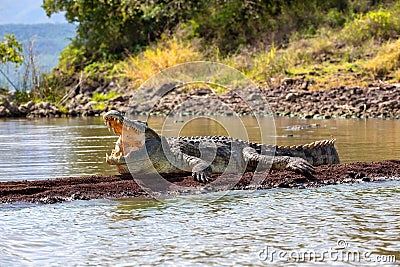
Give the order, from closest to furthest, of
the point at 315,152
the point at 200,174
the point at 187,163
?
the point at 200,174 < the point at 187,163 < the point at 315,152

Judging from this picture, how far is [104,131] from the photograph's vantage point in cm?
1550

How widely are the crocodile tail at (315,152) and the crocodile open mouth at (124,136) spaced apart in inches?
62.2

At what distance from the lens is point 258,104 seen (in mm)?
22062

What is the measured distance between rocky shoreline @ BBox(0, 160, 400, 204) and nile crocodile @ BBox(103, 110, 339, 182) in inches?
6.6

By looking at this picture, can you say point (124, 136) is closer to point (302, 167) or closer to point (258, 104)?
point (302, 167)

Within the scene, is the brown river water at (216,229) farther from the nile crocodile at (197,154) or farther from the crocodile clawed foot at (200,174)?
the nile crocodile at (197,154)

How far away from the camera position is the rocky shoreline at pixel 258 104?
704 inches

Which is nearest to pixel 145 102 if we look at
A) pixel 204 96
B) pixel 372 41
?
pixel 204 96

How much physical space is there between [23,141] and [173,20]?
19.9 meters

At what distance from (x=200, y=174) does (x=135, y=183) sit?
2.29 ft

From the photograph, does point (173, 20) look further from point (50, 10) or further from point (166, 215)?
point (166, 215)

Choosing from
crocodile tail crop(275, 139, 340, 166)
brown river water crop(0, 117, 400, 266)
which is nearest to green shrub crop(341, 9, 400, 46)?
crocodile tail crop(275, 139, 340, 166)

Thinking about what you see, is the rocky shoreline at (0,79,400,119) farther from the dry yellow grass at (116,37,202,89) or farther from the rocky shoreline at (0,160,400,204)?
the rocky shoreline at (0,160,400,204)

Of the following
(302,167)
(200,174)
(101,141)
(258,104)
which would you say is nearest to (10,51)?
(258,104)
